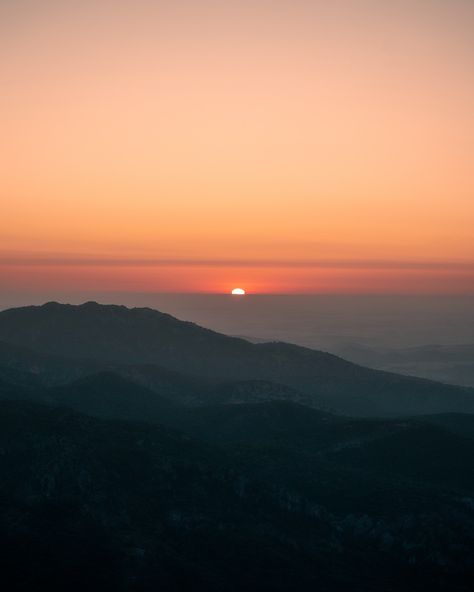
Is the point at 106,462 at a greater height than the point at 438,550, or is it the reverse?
the point at 106,462

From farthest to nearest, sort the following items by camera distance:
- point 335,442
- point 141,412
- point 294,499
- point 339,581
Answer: point 141,412
point 335,442
point 294,499
point 339,581

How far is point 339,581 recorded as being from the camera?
86.9m

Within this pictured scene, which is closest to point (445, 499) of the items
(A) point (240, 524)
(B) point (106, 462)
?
(A) point (240, 524)

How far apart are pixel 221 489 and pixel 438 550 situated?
33.9 meters

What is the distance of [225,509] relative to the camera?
4114 inches

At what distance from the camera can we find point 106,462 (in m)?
111

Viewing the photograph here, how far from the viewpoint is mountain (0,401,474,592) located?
3366 inches

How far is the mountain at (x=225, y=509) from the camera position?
85.5 m

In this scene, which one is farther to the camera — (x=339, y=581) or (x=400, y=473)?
(x=400, y=473)

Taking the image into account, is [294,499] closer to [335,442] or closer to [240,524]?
[240,524]

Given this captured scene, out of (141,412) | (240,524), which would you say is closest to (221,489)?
(240,524)

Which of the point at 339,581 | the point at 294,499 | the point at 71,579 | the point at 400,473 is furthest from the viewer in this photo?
the point at 400,473

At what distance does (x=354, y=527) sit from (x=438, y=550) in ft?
42.7

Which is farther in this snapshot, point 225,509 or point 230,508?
point 230,508
